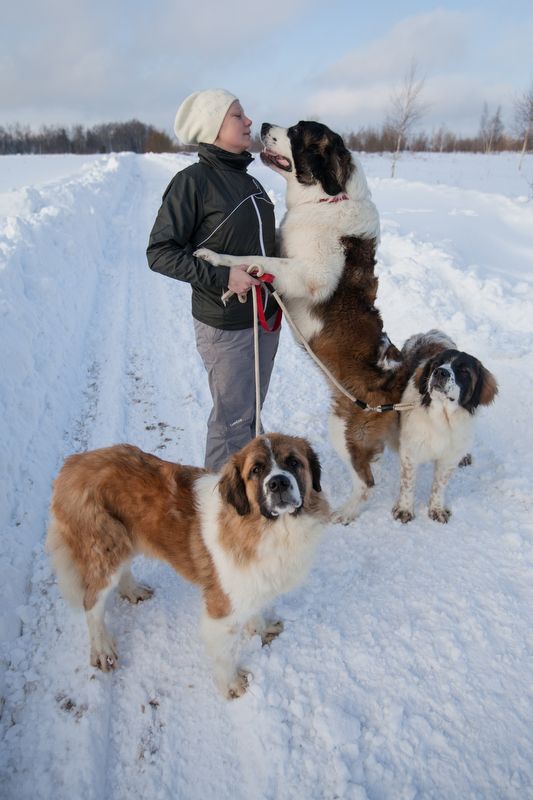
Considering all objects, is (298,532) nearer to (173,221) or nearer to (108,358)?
(173,221)

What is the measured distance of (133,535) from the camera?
2.51m

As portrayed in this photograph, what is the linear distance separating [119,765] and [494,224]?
12935mm

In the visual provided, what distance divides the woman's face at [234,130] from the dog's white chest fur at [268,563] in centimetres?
223

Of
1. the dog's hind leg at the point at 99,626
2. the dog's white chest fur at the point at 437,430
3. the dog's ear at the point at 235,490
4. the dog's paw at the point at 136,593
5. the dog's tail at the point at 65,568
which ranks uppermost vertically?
the dog's ear at the point at 235,490

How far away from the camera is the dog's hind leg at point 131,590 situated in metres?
2.80

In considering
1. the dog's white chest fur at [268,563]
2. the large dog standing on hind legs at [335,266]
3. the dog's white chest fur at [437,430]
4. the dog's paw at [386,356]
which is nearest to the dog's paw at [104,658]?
the dog's white chest fur at [268,563]

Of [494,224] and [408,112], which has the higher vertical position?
[408,112]

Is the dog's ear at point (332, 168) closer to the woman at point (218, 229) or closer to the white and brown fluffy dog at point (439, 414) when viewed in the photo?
the woman at point (218, 229)

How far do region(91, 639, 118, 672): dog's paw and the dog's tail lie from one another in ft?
0.89

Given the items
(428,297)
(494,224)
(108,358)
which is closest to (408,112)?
(494,224)

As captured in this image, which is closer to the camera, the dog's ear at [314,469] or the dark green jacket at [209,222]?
the dog's ear at [314,469]

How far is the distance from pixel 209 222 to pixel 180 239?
9.3 inches

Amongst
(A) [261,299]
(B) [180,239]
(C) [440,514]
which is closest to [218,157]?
(B) [180,239]

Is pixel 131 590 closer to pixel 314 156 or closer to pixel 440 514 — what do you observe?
pixel 440 514
